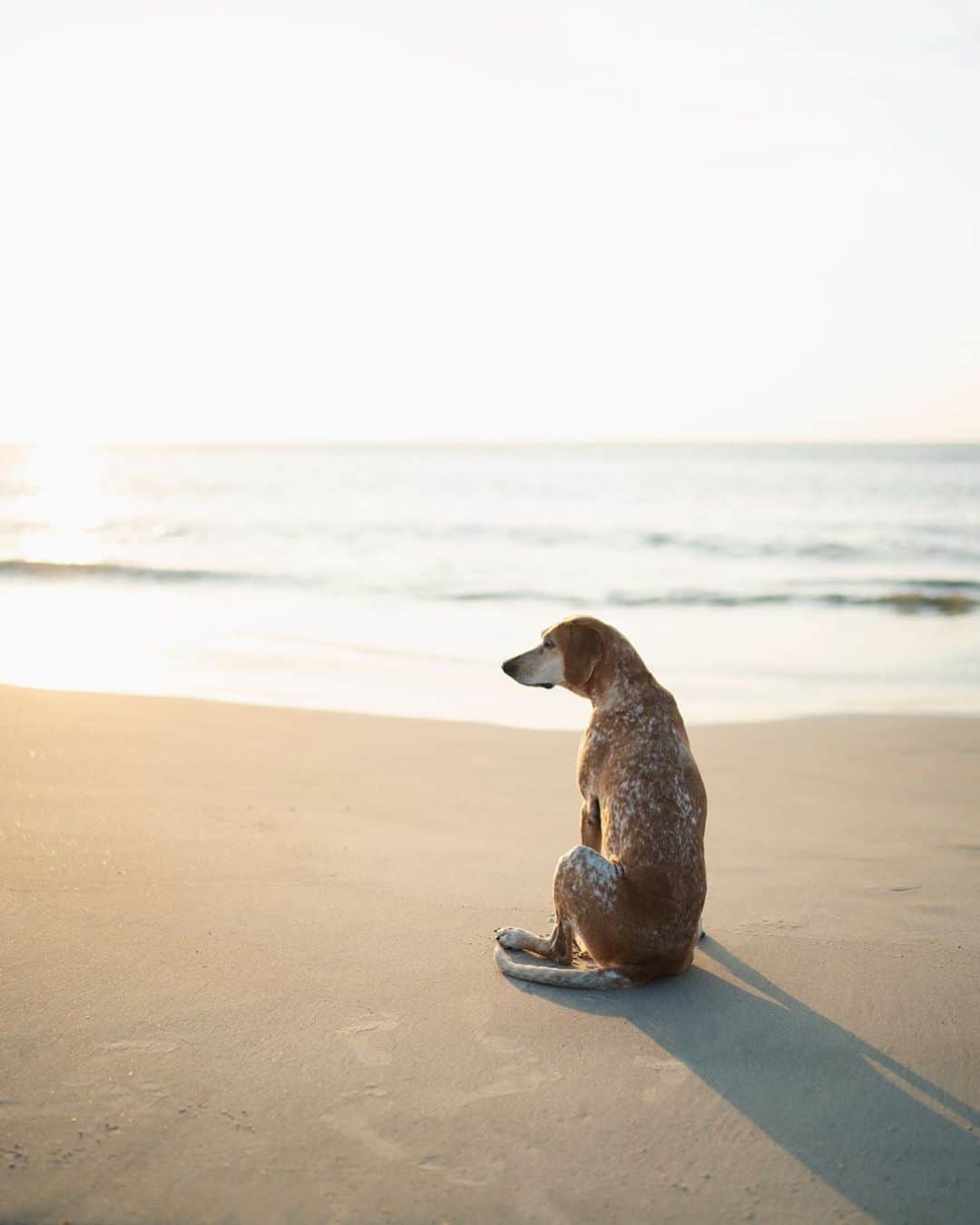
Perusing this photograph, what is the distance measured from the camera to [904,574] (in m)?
23.4

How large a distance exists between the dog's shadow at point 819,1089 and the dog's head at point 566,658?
1287 mm

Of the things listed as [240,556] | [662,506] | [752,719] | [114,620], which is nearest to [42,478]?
[662,506]

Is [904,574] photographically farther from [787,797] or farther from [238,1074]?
[238,1074]

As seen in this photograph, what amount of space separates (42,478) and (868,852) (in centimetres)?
7308

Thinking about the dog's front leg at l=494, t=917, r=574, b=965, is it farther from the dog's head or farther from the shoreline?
the shoreline

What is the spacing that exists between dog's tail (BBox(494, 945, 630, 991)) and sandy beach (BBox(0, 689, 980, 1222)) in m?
0.05

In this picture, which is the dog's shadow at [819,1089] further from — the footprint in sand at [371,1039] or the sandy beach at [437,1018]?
the footprint in sand at [371,1039]

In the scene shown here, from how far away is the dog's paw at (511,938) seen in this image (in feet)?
14.2

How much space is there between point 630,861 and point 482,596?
16.2 m

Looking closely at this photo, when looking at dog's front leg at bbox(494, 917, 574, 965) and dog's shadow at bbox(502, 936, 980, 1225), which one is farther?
dog's front leg at bbox(494, 917, 574, 965)

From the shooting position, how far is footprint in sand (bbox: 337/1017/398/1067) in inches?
138

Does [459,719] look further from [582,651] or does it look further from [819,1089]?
[819,1089]

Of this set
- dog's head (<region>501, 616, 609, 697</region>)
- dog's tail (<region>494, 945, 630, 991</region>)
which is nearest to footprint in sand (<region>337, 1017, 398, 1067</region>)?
dog's tail (<region>494, 945, 630, 991</region>)

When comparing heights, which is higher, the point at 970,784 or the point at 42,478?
the point at 42,478
